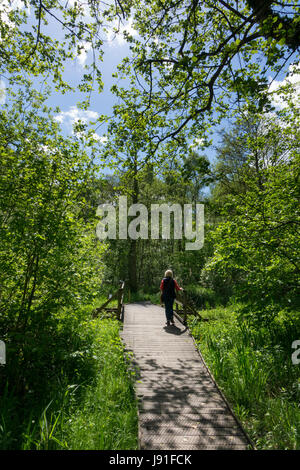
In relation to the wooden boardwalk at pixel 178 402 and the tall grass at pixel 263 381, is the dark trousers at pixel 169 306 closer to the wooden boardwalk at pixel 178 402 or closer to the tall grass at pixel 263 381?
the wooden boardwalk at pixel 178 402

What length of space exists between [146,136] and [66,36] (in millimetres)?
2743

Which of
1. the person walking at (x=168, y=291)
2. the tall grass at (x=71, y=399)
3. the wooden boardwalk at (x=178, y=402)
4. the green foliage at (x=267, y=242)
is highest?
the green foliage at (x=267, y=242)

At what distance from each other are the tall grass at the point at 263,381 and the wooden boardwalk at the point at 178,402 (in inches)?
9.6

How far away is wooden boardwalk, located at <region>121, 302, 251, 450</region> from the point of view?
329 cm

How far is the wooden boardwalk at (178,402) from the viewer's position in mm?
3289

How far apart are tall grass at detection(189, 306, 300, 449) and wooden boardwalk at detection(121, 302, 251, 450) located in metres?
0.24

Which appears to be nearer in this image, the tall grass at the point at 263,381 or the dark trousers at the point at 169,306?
the tall grass at the point at 263,381

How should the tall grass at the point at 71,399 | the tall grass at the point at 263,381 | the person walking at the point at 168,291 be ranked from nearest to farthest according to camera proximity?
1. the tall grass at the point at 71,399
2. the tall grass at the point at 263,381
3. the person walking at the point at 168,291

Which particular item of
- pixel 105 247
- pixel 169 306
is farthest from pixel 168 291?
pixel 105 247

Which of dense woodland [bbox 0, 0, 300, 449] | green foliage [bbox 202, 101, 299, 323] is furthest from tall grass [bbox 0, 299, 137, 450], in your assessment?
green foliage [bbox 202, 101, 299, 323]

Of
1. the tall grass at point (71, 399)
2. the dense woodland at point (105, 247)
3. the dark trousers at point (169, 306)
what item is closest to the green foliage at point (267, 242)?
the dense woodland at point (105, 247)

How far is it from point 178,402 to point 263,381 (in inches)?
57.3

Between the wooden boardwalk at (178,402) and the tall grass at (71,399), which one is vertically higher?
the tall grass at (71,399)

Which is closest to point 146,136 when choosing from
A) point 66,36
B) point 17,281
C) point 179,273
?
point 66,36
